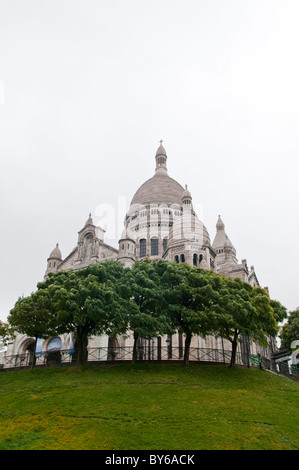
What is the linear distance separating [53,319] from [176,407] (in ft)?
42.4

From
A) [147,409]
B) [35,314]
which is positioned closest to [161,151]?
[35,314]

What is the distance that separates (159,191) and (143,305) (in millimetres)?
35735

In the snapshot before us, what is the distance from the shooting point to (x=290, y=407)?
18250 millimetres

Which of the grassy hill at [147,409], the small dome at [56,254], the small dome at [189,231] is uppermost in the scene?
the small dome at [189,231]

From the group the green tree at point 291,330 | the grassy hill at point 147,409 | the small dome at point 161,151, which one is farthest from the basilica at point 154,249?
the small dome at point 161,151

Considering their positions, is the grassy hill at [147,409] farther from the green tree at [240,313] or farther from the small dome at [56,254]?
the small dome at [56,254]

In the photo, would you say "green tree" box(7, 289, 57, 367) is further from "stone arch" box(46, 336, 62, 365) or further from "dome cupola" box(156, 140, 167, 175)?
"dome cupola" box(156, 140, 167, 175)

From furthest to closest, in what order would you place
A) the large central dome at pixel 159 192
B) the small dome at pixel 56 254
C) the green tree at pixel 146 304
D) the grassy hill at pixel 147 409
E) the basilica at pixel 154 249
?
the large central dome at pixel 159 192 → the small dome at pixel 56 254 → the basilica at pixel 154 249 → the green tree at pixel 146 304 → the grassy hill at pixel 147 409

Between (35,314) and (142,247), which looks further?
(142,247)

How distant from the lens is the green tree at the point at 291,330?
40041 mm

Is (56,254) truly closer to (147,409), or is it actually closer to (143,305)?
(143,305)

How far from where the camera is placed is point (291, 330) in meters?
40.5

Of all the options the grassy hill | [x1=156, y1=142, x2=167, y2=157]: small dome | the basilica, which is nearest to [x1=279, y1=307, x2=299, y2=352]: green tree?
the basilica

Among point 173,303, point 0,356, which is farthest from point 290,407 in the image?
point 0,356
